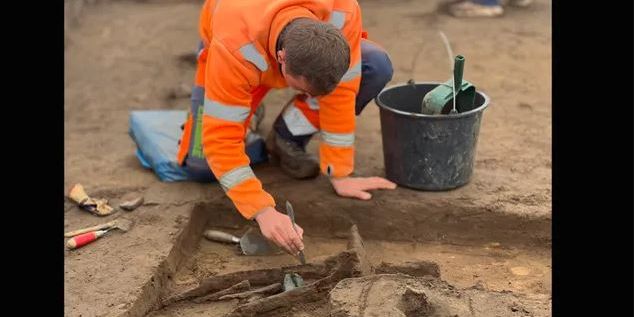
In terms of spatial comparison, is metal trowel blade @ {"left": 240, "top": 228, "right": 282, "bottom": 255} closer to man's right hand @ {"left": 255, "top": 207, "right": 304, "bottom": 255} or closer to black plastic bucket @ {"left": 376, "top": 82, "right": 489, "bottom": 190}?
man's right hand @ {"left": 255, "top": 207, "right": 304, "bottom": 255}

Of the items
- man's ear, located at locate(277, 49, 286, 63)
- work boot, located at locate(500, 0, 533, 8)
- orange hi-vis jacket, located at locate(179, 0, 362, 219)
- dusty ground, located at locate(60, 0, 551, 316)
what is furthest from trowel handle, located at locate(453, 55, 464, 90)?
work boot, located at locate(500, 0, 533, 8)

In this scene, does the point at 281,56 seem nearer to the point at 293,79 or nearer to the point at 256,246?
the point at 293,79

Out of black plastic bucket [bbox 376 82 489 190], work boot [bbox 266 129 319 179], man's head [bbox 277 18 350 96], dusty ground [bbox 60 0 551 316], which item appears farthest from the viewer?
work boot [bbox 266 129 319 179]

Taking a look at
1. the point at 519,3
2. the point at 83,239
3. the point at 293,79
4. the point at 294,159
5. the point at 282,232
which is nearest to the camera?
the point at 293,79

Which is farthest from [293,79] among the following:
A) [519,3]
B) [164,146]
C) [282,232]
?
[519,3]

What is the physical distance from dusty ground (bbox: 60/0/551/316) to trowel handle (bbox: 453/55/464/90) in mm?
522

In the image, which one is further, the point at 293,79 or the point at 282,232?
the point at 282,232

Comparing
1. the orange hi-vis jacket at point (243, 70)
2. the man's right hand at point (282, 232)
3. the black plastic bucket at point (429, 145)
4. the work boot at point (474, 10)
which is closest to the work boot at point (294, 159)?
the black plastic bucket at point (429, 145)

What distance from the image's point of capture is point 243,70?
3.30 m

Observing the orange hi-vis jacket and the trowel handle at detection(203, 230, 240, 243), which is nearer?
the orange hi-vis jacket

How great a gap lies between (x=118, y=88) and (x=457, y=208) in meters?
2.58

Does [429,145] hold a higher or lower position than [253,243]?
higher

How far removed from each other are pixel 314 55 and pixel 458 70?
36.0 inches

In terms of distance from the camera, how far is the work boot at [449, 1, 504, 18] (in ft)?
21.9
